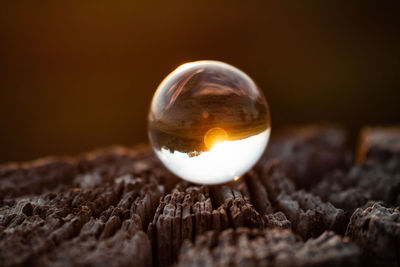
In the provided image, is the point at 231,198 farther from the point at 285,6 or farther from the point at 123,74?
the point at 285,6

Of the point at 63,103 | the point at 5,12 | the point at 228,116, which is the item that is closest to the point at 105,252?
the point at 228,116

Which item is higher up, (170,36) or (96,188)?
(170,36)

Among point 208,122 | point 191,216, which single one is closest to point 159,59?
point 208,122

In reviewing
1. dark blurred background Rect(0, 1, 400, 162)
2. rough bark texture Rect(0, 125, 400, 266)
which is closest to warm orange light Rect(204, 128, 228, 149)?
rough bark texture Rect(0, 125, 400, 266)

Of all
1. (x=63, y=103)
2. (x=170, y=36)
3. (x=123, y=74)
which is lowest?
(x=63, y=103)

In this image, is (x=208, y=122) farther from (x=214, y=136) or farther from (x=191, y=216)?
(x=191, y=216)

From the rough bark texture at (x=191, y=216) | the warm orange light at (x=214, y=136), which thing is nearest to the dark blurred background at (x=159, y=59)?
the rough bark texture at (x=191, y=216)

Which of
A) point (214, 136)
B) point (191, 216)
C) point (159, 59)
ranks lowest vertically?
point (191, 216)

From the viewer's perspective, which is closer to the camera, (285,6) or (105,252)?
(105,252)
